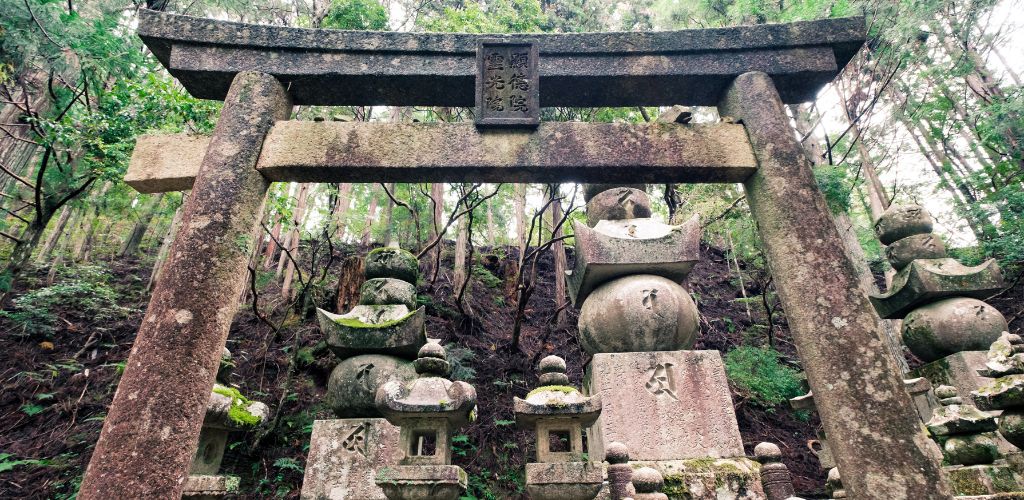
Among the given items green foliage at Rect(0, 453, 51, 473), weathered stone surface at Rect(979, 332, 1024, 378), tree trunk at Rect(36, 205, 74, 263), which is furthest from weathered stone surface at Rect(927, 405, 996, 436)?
tree trunk at Rect(36, 205, 74, 263)

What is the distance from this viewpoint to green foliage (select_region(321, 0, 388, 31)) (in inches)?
311

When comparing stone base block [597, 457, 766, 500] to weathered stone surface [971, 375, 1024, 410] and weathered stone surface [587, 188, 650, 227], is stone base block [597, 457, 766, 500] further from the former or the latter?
weathered stone surface [587, 188, 650, 227]

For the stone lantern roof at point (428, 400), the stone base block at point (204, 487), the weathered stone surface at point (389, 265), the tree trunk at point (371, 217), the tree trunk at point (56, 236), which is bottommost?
the stone base block at point (204, 487)

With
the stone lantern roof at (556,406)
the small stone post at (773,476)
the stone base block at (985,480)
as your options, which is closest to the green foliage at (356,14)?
the stone lantern roof at (556,406)

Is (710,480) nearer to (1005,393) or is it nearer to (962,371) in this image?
(1005,393)

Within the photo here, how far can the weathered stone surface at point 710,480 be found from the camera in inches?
138

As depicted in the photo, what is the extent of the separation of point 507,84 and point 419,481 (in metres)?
2.92

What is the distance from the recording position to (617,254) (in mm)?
4520

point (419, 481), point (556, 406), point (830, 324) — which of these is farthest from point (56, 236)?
point (830, 324)

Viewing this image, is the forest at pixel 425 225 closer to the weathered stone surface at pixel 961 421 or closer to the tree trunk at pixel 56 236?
the tree trunk at pixel 56 236

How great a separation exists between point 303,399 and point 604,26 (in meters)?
11.0

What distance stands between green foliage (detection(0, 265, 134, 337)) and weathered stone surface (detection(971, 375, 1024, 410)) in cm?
1194

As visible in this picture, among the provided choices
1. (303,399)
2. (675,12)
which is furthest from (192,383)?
(675,12)

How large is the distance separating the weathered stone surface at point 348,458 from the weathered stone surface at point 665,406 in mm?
1889
